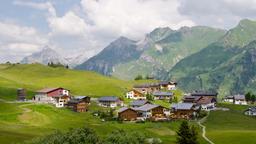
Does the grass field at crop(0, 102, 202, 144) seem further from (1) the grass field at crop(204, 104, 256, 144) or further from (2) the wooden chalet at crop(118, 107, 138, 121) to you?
(1) the grass field at crop(204, 104, 256, 144)

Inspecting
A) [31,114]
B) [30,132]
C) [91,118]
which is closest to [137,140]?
[30,132]

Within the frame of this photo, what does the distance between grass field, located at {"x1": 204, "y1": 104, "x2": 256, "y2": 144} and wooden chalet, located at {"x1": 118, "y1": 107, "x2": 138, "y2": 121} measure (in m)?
33.3

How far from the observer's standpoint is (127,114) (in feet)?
634

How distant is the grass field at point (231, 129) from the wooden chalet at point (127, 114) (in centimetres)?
3325

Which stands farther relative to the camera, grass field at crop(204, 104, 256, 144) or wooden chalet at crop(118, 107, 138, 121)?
wooden chalet at crop(118, 107, 138, 121)

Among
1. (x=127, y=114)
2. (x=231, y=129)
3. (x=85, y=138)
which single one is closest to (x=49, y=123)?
(x=127, y=114)

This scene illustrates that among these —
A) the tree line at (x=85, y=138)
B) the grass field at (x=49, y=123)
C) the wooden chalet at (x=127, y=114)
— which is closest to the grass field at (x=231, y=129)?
the grass field at (x=49, y=123)

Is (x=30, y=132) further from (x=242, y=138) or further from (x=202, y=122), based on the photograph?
(x=202, y=122)

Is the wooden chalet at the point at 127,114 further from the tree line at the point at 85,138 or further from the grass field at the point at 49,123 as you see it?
the tree line at the point at 85,138

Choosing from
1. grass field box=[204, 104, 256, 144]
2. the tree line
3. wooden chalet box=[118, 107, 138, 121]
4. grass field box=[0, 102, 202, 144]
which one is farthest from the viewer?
wooden chalet box=[118, 107, 138, 121]

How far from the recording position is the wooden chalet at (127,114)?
19038 centimetres

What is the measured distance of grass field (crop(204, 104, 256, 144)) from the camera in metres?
126

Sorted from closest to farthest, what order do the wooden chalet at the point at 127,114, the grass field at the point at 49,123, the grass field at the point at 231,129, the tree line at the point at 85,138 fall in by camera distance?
the tree line at the point at 85,138 → the grass field at the point at 231,129 → the grass field at the point at 49,123 → the wooden chalet at the point at 127,114

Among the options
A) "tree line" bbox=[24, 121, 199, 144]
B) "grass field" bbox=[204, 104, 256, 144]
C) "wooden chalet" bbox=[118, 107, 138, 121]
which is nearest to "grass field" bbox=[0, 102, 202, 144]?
"wooden chalet" bbox=[118, 107, 138, 121]
